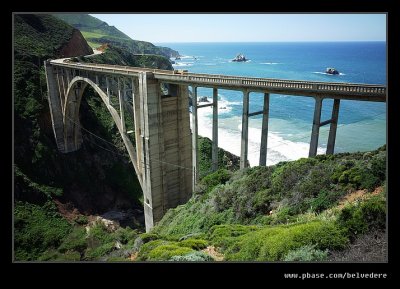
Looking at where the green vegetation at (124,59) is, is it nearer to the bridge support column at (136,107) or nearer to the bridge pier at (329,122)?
the bridge support column at (136,107)

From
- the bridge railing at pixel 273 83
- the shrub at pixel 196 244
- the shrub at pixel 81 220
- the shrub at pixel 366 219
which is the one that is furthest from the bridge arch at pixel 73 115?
the shrub at pixel 366 219

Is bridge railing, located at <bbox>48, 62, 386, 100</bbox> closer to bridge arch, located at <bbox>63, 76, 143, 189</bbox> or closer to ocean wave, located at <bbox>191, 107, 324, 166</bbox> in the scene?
bridge arch, located at <bbox>63, 76, 143, 189</bbox>

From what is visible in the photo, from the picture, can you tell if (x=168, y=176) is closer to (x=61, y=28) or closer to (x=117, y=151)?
(x=117, y=151)

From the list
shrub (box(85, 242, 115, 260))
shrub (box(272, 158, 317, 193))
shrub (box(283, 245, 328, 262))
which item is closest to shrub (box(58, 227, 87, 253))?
shrub (box(85, 242, 115, 260))

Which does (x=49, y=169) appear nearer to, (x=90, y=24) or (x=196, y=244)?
(x=196, y=244)
